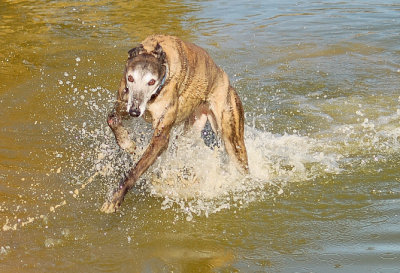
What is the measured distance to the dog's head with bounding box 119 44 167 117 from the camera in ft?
18.3

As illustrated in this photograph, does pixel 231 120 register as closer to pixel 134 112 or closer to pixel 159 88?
pixel 159 88

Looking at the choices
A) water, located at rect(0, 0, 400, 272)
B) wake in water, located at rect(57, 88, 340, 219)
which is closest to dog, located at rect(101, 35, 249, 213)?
wake in water, located at rect(57, 88, 340, 219)

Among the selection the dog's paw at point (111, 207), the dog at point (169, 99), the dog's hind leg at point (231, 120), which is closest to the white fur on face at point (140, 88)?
the dog at point (169, 99)

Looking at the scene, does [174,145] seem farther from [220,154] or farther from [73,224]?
[73,224]

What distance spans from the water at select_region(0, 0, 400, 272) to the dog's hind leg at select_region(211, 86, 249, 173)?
0.30 m

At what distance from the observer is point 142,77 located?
18.4 feet

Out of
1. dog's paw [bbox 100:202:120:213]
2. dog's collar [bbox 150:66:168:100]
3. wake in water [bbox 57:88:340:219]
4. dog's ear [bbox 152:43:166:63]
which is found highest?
dog's ear [bbox 152:43:166:63]

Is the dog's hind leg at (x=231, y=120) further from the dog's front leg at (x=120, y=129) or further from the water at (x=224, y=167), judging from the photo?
the dog's front leg at (x=120, y=129)

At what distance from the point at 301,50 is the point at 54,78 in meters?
4.82

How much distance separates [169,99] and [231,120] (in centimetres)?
94

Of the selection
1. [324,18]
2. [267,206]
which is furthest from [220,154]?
[324,18]

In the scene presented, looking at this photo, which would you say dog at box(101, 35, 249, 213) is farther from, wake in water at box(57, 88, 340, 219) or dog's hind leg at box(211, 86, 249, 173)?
wake in water at box(57, 88, 340, 219)

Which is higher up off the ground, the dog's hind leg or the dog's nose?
the dog's nose

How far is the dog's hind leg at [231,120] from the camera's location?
669 centimetres
